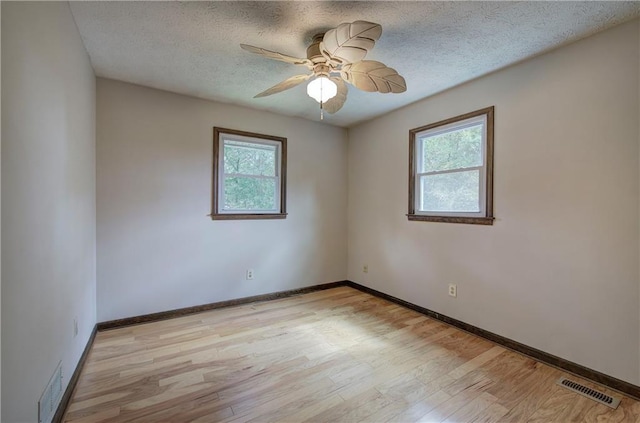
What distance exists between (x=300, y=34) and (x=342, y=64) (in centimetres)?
37

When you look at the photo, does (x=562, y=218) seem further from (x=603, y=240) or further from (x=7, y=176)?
(x=7, y=176)

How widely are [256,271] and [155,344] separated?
53.9 inches

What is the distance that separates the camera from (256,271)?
3.67 metres

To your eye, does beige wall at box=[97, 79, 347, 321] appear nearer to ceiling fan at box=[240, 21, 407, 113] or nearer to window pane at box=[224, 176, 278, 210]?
window pane at box=[224, 176, 278, 210]

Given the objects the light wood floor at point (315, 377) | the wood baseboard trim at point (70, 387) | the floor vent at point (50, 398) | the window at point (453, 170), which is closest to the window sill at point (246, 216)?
the light wood floor at point (315, 377)

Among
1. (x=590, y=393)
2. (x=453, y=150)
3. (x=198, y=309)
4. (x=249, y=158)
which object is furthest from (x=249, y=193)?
(x=590, y=393)

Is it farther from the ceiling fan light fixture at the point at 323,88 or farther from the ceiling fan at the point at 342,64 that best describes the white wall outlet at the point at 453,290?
A: the ceiling fan light fixture at the point at 323,88

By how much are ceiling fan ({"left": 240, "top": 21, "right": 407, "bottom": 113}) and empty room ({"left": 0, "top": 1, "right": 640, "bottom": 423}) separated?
0.02 metres

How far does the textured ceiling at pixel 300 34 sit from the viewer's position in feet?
5.88

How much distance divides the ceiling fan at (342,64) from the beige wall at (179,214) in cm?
149

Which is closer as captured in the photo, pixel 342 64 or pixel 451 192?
pixel 342 64

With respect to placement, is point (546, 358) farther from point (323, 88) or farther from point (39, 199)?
point (39, 199)

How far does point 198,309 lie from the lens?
327cm

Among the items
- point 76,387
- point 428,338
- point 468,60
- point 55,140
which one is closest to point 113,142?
point 55,140
